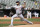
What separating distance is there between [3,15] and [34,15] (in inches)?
112

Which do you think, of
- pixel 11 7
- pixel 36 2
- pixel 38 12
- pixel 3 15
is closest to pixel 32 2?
pixel 36 2

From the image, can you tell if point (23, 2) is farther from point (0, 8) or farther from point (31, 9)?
point (0, 8)

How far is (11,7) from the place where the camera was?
1114 cm

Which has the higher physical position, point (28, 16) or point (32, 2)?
point (32, 2)

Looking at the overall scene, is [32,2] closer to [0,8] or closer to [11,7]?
[11,7]

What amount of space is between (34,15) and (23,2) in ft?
5.15

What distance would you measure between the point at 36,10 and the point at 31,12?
21.9 inches

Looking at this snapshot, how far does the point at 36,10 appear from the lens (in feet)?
38.7

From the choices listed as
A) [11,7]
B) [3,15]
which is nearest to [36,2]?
[11,7]

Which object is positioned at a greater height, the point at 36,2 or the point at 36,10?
the point at 36,2

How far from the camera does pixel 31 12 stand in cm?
1159

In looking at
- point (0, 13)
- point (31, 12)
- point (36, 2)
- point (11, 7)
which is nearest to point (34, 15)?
point (31, 12)

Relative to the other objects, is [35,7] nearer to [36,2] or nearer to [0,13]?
[36,2]

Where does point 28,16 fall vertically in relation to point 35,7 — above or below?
below
